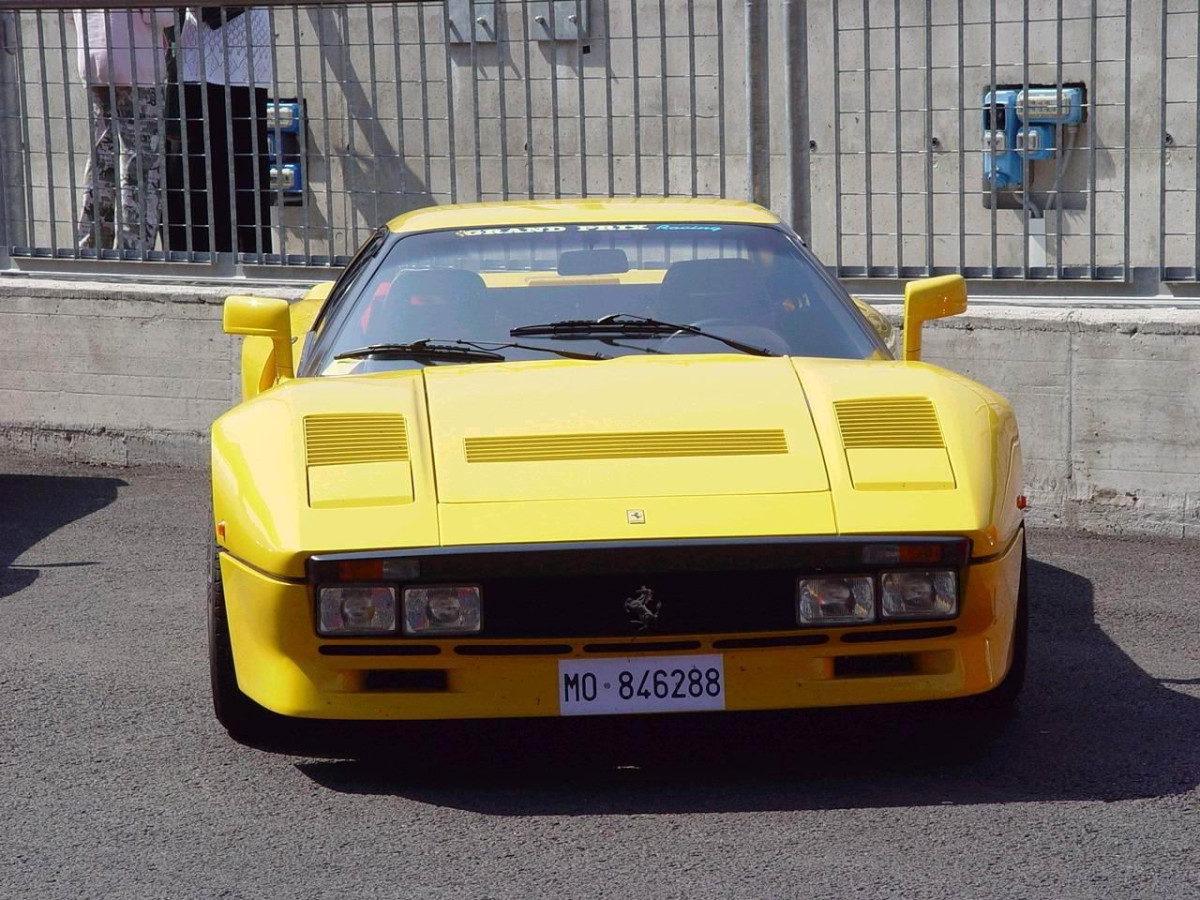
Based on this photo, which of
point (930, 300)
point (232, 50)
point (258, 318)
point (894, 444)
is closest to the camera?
point (894, 444)

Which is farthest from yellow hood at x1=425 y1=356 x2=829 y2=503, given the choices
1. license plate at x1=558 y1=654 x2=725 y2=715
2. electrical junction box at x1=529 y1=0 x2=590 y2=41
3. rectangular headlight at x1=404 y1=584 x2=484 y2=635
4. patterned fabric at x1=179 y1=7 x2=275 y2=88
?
patterned fabric at x1=179 y1=7 x2=275 y2=88

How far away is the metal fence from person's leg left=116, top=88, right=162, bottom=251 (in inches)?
2.4

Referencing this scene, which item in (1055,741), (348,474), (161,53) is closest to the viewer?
(348,474)

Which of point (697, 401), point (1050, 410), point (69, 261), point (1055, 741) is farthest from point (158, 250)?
point (1055, 741)

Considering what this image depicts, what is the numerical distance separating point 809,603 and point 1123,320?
3665 mm

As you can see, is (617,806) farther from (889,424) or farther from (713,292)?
(713,292)

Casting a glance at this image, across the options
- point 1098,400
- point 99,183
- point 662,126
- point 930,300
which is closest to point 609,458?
point 930,300

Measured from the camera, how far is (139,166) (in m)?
8.95

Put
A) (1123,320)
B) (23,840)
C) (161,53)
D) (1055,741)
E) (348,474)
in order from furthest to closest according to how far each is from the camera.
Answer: (161,53), (1123,320), (1055,741), (348,474), (23,840)

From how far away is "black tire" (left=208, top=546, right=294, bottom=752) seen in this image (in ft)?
13.6

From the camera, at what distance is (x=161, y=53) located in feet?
29.2

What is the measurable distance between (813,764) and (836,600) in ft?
1.66

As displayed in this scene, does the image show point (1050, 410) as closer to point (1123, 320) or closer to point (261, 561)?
point (1123, 320)

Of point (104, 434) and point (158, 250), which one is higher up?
point (158, 250)
